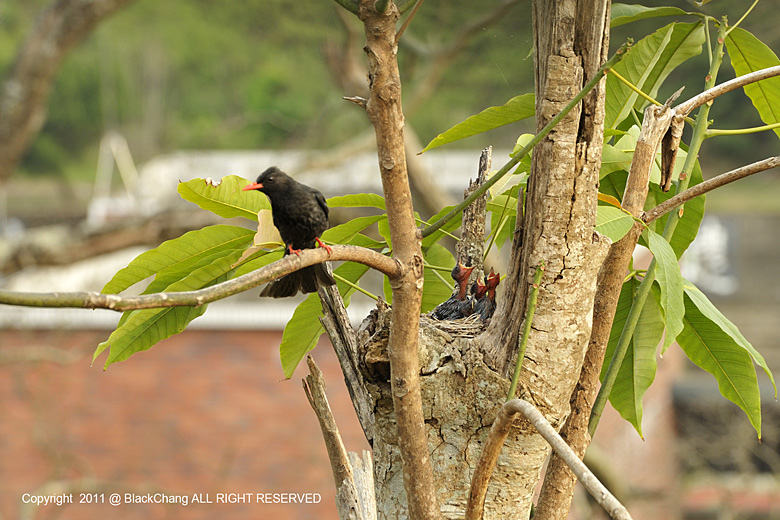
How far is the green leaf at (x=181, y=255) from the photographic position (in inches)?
23.0

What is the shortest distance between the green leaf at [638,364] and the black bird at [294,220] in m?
0.27

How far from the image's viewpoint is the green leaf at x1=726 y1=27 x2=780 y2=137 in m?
0.64

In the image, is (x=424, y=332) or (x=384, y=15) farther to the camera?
(x=424, y=332)

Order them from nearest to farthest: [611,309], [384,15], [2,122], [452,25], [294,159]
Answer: [384,15]
[611,309]
[452,25]
[2,122]
[294,159]

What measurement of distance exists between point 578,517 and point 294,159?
2818mm

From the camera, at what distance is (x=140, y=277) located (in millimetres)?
599

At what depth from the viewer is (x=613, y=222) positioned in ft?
1.72

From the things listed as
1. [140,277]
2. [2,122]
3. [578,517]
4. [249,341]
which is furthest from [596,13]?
[578,517]

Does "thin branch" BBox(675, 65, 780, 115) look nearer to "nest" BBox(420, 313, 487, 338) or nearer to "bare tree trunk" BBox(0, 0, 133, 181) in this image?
"nest" BBox(420, 313, 487, 338)

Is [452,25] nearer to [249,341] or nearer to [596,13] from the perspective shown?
[249,341]

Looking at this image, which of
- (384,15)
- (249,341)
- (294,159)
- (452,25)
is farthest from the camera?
(294,159)

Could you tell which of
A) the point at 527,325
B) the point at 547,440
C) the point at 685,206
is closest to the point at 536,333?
the point at 527,325

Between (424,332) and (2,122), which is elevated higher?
(2,122)

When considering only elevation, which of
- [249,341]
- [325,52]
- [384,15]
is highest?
[325,52]
